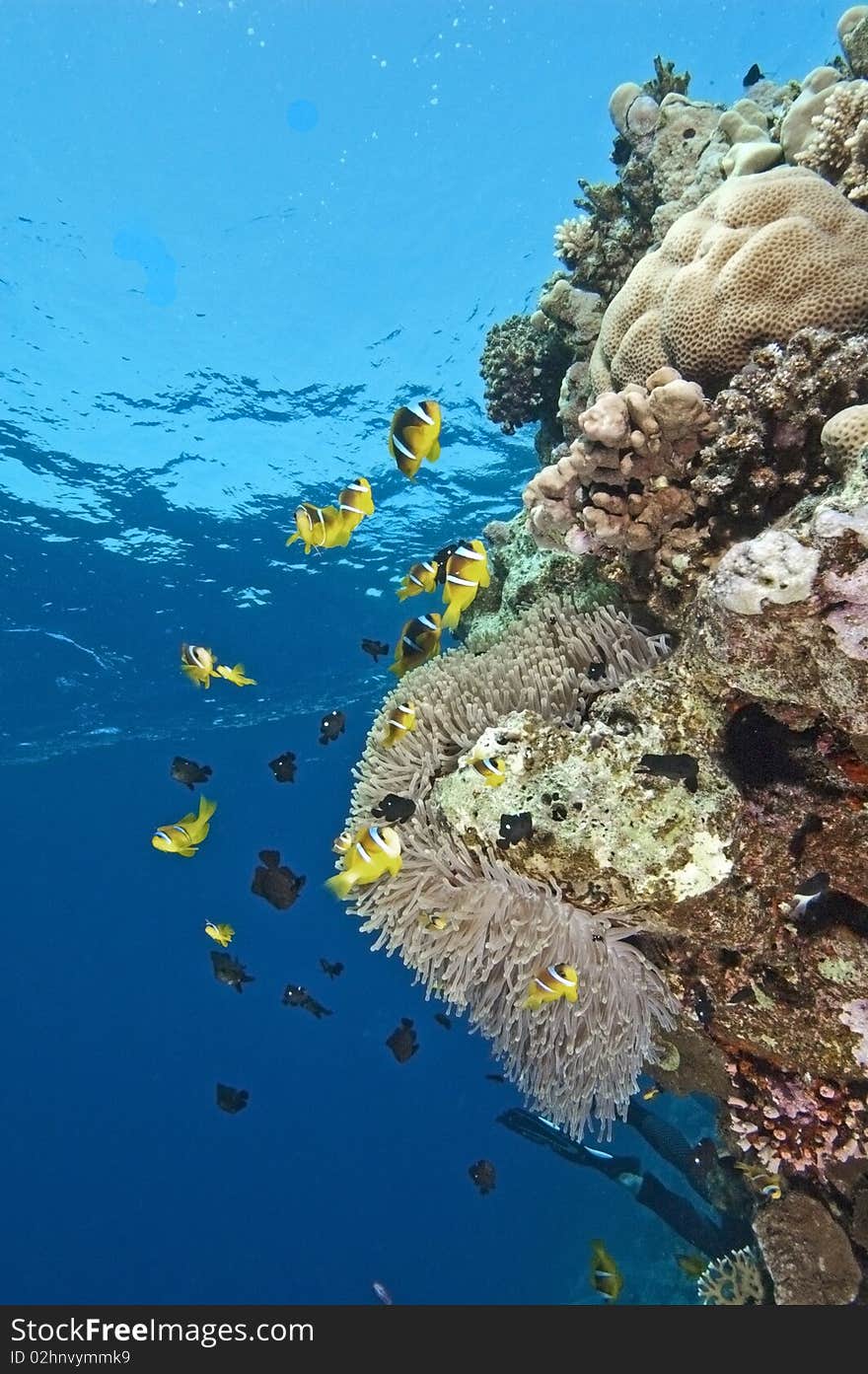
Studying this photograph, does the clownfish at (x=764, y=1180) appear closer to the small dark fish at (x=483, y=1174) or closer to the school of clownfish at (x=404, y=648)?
the school of clownfish at (x=404, y=648)

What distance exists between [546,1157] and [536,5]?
218ft

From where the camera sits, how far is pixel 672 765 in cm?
343

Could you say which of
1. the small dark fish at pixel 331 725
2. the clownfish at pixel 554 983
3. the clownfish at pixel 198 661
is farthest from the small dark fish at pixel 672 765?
the clownfish at pixel 198 661

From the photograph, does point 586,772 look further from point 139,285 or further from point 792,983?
point 139,285

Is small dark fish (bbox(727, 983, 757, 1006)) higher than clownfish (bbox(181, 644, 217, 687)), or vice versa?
clownfish (bbox(181, 644, 217, 687))

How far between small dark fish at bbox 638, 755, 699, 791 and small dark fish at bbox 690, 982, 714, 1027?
131cm

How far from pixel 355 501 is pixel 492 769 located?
7.63 feet

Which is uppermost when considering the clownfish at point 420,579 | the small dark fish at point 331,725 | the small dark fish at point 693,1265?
the clownfish at point 420,579

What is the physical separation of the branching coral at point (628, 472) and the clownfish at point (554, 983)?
7.17 ft

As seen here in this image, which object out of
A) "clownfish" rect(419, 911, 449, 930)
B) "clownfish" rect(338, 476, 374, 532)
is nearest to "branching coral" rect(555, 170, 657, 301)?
"clownfish" rect(338, 476, 374, 532)

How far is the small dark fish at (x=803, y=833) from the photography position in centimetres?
368

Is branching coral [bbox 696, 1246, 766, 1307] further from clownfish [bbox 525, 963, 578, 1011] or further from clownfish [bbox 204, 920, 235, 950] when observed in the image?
clownfish [bbox 204, 920, 235, 950]

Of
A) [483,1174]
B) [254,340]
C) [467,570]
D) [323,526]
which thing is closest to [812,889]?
[467,570]

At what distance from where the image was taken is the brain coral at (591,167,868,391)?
3734 mm
